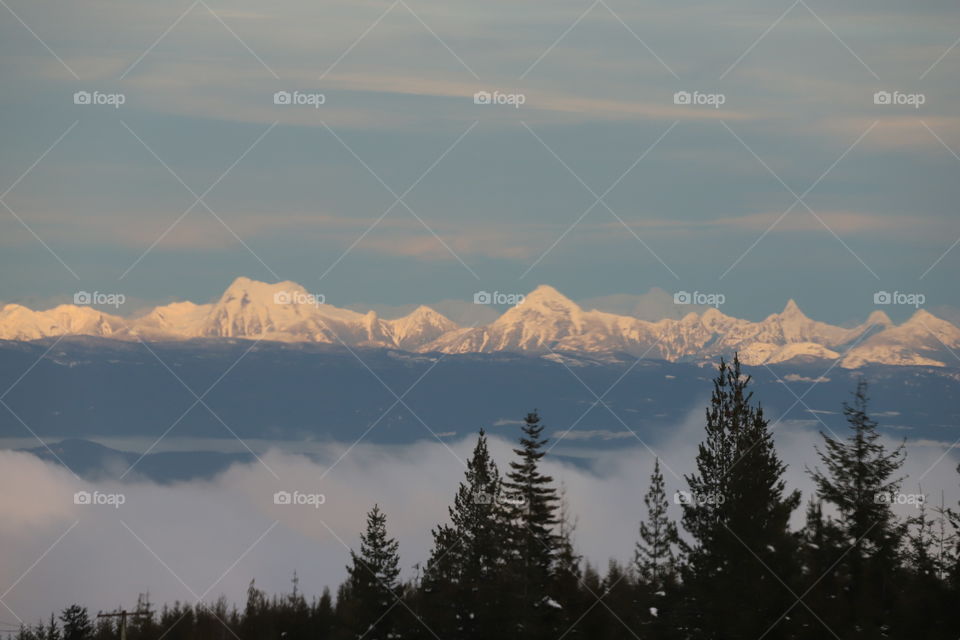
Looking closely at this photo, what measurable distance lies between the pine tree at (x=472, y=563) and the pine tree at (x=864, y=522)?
2528 centimetres

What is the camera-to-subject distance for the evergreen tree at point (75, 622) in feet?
565

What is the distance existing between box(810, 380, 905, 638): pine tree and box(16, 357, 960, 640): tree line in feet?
0.33

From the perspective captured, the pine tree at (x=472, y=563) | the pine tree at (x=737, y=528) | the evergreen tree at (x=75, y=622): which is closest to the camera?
Answer: the pine tree at (x=737, y=528)

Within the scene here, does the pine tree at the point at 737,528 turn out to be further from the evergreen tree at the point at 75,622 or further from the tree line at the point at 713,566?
the evergreen tree at the point at 75,622

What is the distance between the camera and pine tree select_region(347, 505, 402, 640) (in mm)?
124188

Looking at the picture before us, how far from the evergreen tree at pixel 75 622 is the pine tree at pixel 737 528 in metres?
94.6

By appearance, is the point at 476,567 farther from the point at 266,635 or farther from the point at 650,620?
the point at 266,635

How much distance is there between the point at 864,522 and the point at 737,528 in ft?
35.9

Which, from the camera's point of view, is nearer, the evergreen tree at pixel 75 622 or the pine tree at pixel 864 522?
the pine tree at pixel 864 522

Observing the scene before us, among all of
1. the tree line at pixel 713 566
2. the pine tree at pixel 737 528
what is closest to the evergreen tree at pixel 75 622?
the tree line at pixel 713 566

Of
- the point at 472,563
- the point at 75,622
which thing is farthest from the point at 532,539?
the point at 75,622

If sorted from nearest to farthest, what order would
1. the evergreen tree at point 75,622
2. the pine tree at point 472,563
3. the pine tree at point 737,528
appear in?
the pine tree at point 737,528 → the pine tree at point 472,563 → the evergreen tree at point 75,622

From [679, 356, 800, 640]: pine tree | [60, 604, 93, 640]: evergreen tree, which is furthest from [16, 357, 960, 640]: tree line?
[60, 604, 93, 640]: evergreen tree

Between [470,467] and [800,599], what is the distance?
144 ft
